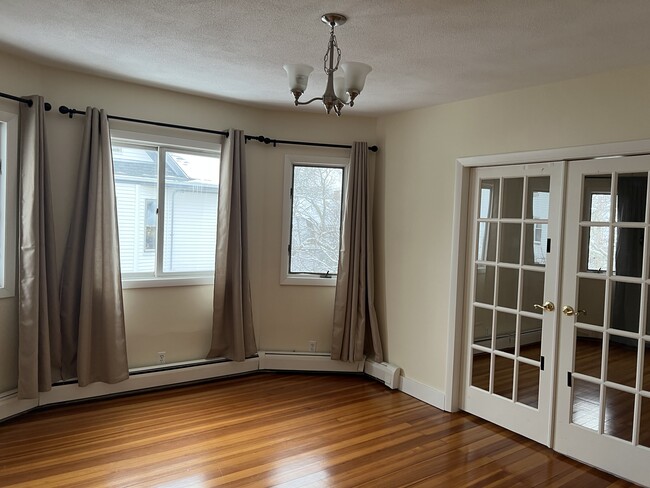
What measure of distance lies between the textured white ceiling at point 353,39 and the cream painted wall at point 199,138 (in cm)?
24

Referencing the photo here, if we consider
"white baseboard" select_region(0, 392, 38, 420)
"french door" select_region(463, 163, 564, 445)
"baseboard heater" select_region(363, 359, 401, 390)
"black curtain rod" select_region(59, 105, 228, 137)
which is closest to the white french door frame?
"french door" select_region(463, 163, 564, 445)

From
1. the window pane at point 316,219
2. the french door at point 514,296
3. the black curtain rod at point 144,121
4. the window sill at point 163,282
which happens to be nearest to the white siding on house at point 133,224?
the window sill at point 163,282

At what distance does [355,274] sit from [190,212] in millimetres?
1606

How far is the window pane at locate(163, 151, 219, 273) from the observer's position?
13.9ft

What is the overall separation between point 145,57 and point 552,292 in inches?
124

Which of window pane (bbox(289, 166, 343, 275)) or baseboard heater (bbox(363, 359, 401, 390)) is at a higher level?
window pane (bbox(289, 166, 343, 275))

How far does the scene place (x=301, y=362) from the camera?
4.66 meters

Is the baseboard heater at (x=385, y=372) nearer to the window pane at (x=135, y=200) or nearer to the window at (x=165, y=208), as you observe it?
the window at (x=165, y=208)

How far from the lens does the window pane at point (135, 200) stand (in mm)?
3984

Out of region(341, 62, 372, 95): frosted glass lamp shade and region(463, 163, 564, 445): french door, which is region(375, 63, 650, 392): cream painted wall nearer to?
region(463, 163, 564, 445): french door

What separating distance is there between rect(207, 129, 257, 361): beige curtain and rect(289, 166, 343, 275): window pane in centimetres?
56

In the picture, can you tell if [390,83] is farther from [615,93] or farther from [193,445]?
[193,445]

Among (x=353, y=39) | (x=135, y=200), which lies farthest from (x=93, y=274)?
(x=353, y=39)

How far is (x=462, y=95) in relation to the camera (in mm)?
3742
